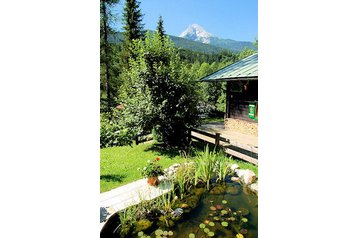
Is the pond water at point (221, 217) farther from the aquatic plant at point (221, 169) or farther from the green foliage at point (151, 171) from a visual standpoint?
the green foliage at point (151, 171)

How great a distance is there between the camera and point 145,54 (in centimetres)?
365

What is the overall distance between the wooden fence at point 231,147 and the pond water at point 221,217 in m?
1.00

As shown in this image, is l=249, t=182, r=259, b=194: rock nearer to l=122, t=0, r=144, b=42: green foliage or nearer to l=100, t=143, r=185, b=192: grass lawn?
l=100, t=143, r=185, b=192: grass lawn

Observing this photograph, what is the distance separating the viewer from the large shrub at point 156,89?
3.72 meters

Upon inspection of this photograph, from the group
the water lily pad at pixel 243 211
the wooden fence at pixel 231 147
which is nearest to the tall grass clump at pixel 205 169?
the water lily pad at pixel 243 211

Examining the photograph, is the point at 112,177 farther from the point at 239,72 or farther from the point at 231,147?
the point at 239,72

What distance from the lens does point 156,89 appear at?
381 centimetres

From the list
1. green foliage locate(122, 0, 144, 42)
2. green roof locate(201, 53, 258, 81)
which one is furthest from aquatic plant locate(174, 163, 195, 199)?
green foliage locate(122, 0, 144, 42)

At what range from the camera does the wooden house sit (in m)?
4.58

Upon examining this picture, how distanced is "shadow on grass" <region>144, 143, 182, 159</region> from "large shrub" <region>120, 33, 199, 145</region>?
23 centimetres
